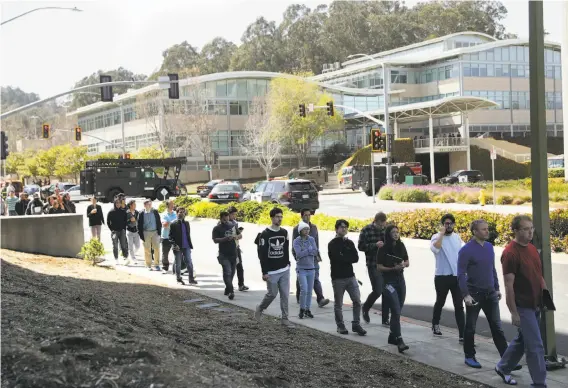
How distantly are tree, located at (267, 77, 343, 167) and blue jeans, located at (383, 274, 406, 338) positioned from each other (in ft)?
209

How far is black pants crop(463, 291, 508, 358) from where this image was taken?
26.5 feet

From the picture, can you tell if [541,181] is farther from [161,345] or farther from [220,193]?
[220,193]

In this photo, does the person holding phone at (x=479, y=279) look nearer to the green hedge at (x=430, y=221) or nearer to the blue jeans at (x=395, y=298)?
the blue jeans at (x=395, y=298)

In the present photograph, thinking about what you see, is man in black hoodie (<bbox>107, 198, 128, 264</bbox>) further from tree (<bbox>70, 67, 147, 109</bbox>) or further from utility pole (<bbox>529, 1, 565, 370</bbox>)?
tree (<bbox>70, 67, 147, 109</bbox>)

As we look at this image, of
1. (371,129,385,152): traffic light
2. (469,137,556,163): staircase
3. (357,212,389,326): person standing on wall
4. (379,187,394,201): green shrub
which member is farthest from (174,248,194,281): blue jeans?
(469,137,556,163): staircase

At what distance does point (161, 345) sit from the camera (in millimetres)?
6344

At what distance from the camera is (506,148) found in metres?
72.2

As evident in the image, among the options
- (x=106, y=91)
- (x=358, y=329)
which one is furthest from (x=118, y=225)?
(x=106, y=91)

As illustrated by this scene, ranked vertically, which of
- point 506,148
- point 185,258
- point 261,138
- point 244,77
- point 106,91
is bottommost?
point 185,258

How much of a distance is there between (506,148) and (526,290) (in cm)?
6831

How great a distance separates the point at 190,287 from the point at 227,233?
2.18 metres

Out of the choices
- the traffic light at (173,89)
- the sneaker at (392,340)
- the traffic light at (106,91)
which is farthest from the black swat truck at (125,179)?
the sneaker at (392,340)

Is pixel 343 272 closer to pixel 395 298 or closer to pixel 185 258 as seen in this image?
pixel 395 298

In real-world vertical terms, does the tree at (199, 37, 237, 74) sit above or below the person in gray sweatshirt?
above
